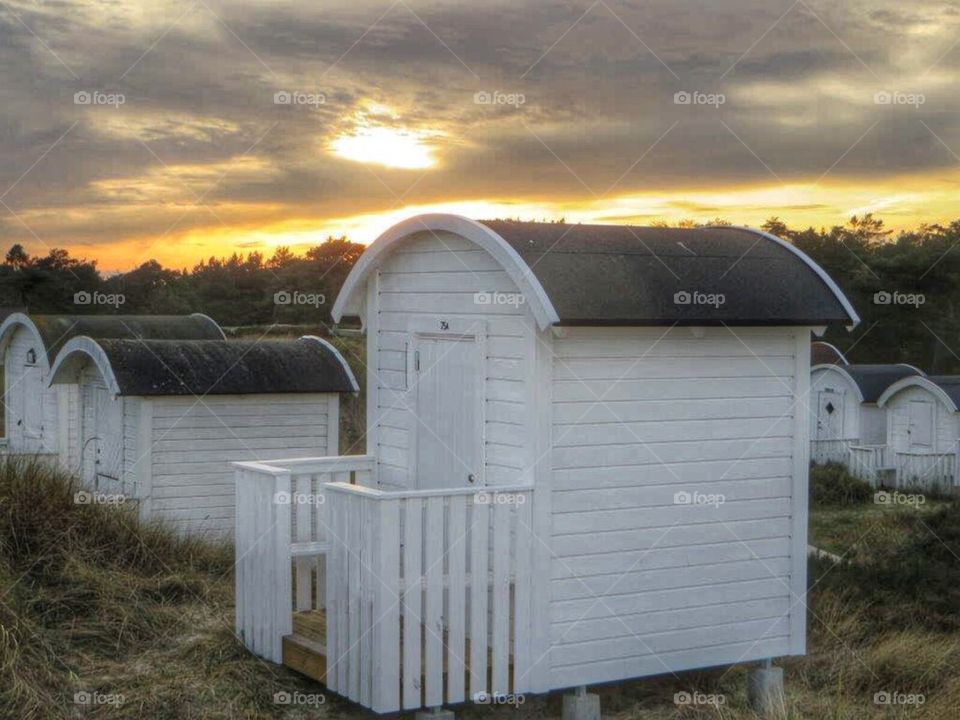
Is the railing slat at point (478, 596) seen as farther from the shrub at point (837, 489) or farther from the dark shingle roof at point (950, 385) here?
the dark shingle roof at point (950, 385)

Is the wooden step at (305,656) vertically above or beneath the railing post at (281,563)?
beneath

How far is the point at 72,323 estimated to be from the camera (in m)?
24.6

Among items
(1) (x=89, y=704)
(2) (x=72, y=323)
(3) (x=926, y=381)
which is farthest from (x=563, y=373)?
(3) (x=926, y=381)

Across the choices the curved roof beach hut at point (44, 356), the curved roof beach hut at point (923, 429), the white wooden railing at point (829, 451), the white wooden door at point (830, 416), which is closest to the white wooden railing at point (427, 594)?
the curved roof beach hut at point (44, 356)

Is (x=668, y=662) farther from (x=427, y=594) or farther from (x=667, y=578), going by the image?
(x=427, y=594)

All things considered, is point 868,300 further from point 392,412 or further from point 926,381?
point 392,412

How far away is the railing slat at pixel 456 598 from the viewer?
8492 mm

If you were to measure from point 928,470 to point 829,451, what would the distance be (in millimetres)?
2907

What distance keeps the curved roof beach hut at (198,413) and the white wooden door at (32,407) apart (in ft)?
16.1

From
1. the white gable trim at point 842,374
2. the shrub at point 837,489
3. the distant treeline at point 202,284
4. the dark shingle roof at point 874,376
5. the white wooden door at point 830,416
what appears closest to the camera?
the shrub at point 837,489

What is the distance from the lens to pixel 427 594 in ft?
27.4

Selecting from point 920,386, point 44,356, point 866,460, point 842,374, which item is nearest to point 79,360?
point 44,356

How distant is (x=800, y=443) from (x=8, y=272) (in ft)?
127

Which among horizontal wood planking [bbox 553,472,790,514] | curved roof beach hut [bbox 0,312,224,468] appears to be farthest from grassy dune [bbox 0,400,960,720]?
curved roof beach hut [bbox 0,312,224,468]
